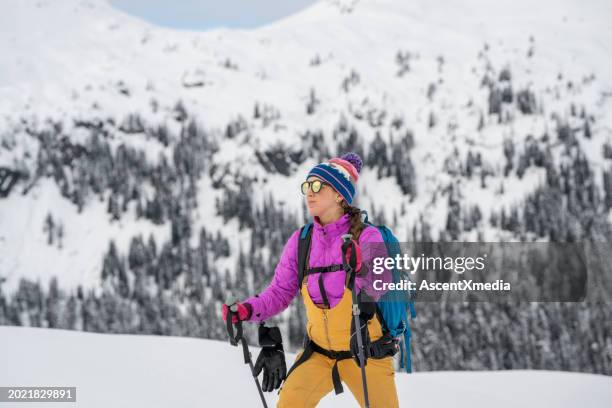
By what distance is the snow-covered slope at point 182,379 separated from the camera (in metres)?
7.63

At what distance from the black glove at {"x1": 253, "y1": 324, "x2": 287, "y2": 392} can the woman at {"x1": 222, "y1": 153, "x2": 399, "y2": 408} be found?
0.27 ft

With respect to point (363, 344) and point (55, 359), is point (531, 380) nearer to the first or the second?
point (363, 344)

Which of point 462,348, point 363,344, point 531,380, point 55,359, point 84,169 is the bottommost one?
point 462,348

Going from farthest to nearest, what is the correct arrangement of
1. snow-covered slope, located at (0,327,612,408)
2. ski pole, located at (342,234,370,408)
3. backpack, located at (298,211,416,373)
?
1. snow-covered slope, located at (0,327,612,408)
2. backpack, located at (298,211,416,373)
3. ski pole, located at (342,234,370,408)

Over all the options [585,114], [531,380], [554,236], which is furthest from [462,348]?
[585,114]

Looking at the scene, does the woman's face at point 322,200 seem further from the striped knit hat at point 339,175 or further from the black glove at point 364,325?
the black glove at point 364,325

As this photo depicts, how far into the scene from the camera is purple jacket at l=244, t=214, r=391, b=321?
194 inches

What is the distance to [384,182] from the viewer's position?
18650 cm

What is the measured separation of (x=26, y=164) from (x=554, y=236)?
161941mm

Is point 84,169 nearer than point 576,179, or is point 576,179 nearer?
point 576,179

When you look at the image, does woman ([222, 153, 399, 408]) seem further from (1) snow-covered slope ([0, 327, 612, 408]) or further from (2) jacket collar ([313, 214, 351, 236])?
(1) snow-covered slope ([0, 327, 612, 408])

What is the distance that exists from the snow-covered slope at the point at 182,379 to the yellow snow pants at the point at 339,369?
122 inches

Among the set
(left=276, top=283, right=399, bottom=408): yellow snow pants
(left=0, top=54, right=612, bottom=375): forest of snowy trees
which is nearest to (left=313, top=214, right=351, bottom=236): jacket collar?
(left=276, top=283, right=399, bottom=408): yellow snow pants

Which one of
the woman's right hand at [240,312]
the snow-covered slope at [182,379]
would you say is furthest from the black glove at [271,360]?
the snow-covered slope at [182,379]
